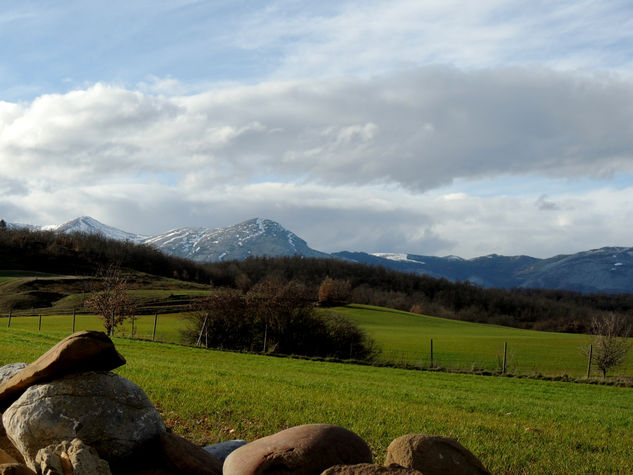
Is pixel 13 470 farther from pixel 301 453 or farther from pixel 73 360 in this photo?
pixel 301 453

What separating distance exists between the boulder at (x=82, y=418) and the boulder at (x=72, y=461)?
63cm

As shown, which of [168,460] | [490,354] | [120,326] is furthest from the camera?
[120,326]

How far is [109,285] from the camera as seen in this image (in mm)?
50938

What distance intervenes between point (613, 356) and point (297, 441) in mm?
40482

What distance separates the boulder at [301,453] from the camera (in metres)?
6.88

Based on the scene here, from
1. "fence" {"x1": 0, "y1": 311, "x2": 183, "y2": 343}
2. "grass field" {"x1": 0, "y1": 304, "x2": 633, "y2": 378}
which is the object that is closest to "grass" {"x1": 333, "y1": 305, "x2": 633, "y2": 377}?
"grass field" {"x1": 0, "y1": 304, "x2": 633, "y2": 378}

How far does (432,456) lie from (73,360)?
16.2 ft

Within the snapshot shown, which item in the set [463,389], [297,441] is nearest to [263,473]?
[297,441]

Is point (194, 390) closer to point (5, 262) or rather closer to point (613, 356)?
point (613, 356)

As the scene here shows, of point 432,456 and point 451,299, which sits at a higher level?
point 432,456

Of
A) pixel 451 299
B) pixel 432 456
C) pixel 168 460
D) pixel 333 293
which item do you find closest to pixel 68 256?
pixel 333 293

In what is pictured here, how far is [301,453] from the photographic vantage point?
6910mm

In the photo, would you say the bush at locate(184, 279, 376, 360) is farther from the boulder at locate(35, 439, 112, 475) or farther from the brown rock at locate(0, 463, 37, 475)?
the brown rock at locate(0, 463, 37, 475)

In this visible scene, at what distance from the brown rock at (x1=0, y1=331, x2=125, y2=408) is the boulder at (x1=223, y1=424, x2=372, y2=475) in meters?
2.42
